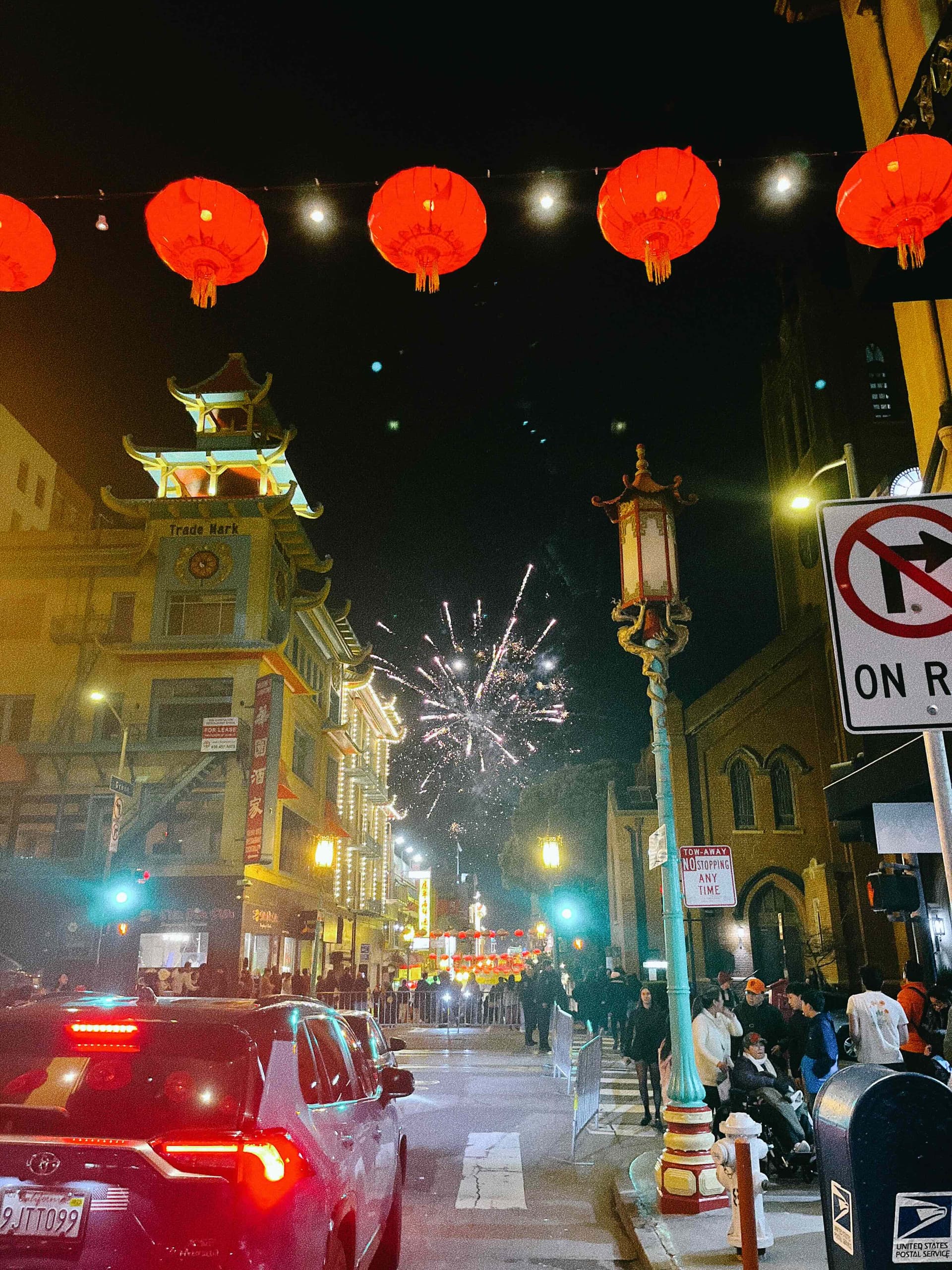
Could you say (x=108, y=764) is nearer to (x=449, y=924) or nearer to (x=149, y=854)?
(x=149, y=854)

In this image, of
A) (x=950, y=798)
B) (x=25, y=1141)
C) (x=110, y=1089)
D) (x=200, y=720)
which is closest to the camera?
(x=950, y=798)

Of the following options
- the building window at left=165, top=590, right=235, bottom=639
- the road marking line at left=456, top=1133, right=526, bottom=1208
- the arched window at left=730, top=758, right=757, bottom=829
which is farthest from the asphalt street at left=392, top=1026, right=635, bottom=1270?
the building window at left=165, top=590, right=235, bottom=639

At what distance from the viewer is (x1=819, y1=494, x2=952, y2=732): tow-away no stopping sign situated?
10.8 feet

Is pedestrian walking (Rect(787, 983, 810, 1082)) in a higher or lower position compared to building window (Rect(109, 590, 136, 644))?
lower

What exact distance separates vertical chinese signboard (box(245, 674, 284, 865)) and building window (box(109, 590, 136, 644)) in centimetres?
648

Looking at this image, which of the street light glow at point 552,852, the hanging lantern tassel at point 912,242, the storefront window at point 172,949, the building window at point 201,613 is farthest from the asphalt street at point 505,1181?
the building window at point 201,613

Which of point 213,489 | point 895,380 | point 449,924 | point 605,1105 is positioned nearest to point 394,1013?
point 605,1105

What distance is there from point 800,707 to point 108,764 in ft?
81.0

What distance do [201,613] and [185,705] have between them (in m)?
3.55

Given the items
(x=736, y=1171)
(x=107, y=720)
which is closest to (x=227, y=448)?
(x=107, y=720)

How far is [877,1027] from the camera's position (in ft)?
30.8

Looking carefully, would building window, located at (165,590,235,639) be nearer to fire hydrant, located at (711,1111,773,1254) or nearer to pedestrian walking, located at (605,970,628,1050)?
pedestrian walking, located at (605,970,628,1050)

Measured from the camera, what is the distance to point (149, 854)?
30.9 meters

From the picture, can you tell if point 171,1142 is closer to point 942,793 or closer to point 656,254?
point 942,793
